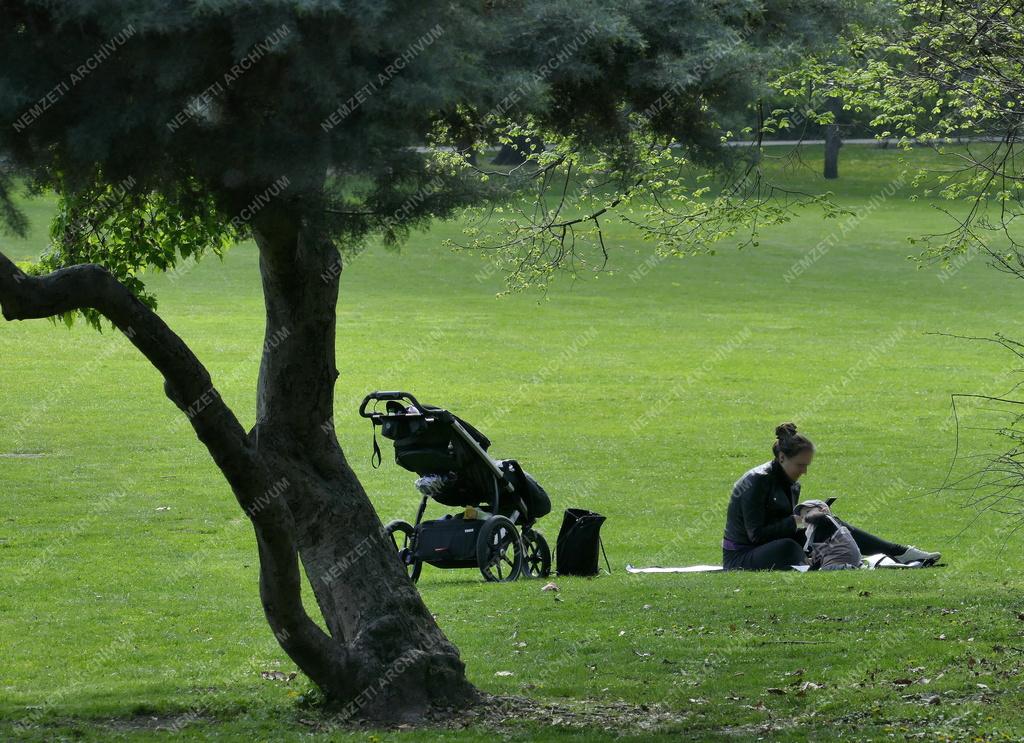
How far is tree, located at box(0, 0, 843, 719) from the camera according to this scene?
17.4ft

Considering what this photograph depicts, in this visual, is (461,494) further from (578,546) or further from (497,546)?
(578,546)

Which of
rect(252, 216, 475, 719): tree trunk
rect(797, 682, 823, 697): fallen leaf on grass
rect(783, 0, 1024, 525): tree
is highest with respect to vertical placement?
rect(783, 0, 1024, 525): tree

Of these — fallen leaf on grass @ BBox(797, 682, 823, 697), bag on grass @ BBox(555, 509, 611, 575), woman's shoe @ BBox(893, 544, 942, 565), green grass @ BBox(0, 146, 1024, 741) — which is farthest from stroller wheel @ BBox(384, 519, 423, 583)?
fallen leaf on grass @ BBox(797, 682, 823, 697)

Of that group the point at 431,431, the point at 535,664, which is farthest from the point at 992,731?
the point at 431,431

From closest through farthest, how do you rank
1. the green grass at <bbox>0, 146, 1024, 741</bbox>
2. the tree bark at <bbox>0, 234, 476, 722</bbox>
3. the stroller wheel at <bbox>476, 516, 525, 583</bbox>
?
the tree bark at <bbox>0, 234, 476, 722</bbox> < the green grass at <bbox>0, 146, 1024, 741</bbox> < the stroller wheel at <bbox>476, 516, 525, 583</bbox>

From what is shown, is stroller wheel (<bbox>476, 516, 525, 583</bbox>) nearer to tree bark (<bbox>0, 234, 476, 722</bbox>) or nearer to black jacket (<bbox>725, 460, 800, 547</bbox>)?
black jacket (<bbox>725, 460, 800, 547</bbox>)

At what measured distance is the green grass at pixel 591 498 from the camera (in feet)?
26.7

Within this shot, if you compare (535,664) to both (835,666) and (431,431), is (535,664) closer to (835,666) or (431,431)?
(835,666)

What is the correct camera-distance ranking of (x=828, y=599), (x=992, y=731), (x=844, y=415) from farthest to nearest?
(x=844, y=415)
(x=828, y=599)
(x=992, y=731)

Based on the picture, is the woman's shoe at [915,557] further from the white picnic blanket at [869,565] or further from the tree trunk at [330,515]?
the tree trunk at [330,515]

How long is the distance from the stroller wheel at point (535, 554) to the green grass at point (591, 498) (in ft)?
1.96

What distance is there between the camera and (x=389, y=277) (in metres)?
42.7

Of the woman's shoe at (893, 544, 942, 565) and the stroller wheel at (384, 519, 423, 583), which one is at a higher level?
the stroller wheel at (384, 519, 423, 583)

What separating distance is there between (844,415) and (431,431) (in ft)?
47.9
